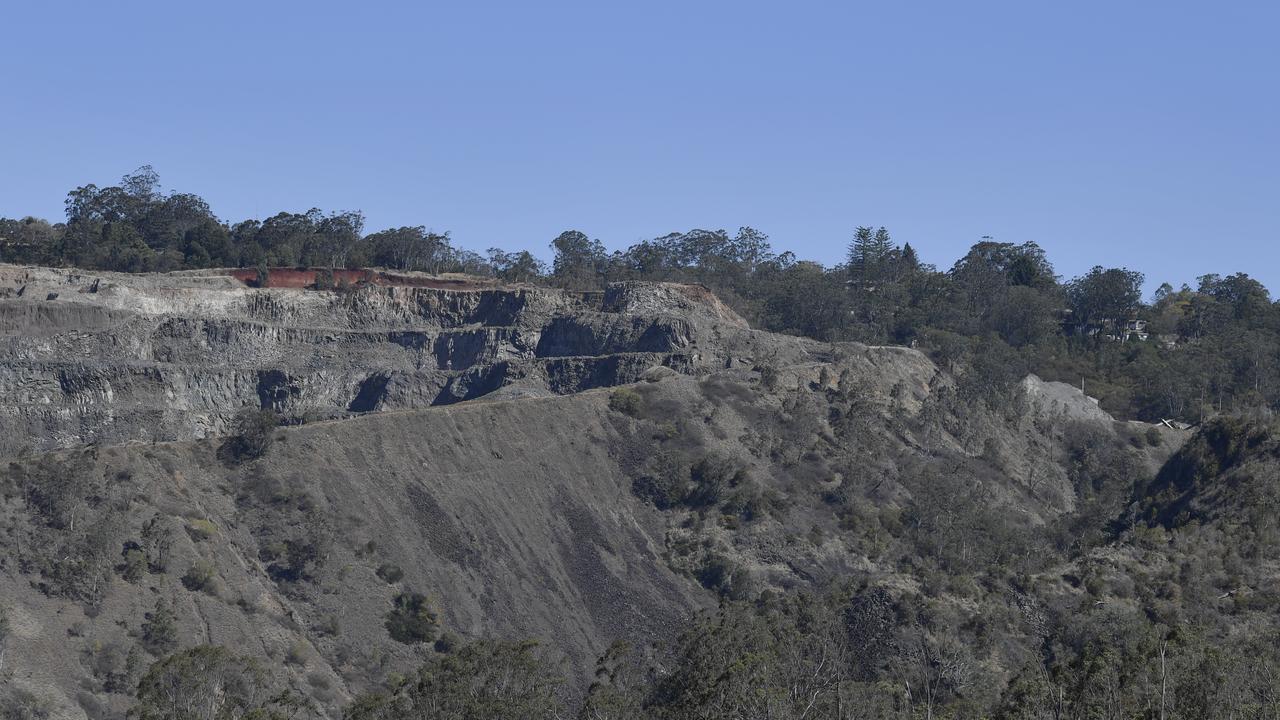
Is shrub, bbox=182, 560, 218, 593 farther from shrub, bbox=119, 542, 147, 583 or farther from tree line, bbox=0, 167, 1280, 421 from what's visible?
tree line, bbox=0, 167, 1280, 421

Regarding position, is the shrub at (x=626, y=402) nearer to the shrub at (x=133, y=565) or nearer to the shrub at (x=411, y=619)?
the shrub at (x=411, y=619)

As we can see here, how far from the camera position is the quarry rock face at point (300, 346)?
304 feet

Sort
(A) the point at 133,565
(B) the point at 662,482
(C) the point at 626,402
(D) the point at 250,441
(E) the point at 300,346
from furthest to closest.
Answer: (E) the point at 300,346
(C) the point at 626,402
(B) the point at 662,482
(D) the point at 250,441
(A) the point at 133,565

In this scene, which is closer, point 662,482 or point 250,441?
point 250,441

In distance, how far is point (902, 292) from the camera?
5433 inches

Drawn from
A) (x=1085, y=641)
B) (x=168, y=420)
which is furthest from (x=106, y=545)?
(x=1085, y=641)

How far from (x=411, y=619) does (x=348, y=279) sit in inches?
1785

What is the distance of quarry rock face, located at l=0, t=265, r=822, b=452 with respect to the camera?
304 ft

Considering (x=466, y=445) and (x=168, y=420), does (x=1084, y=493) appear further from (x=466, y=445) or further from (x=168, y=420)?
(x=168, y=420)

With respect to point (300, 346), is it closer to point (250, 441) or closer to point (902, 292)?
point (250, 441)

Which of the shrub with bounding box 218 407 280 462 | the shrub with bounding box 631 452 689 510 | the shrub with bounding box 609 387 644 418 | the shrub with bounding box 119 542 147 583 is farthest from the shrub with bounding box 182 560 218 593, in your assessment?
the shrub with bounding box 609 387 644 418

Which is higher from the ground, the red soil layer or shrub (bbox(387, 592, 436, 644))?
the red soil layer

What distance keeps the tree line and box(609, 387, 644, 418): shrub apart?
25.8 m

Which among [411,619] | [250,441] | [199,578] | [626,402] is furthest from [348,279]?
[199,578]
